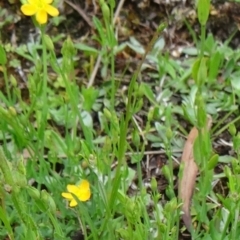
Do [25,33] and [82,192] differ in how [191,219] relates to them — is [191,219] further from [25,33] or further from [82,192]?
[25,33]

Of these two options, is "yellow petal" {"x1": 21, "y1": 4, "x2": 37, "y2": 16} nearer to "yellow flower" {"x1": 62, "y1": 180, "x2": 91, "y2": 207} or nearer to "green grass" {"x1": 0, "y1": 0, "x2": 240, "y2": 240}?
"green grass" {"x1": 0, "y1": 0, "x2": 240, "y2": 240}

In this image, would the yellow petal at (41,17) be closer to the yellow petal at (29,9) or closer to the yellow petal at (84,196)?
the yellow petal at (29,9)

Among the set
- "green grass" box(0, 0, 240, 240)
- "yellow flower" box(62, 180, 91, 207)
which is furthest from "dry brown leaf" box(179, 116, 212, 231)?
"yellow flower" box(62, 180, 91, 207)

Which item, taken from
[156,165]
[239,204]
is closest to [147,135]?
[156,165]

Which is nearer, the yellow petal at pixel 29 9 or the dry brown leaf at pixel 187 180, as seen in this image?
the yellow petal at pixel 29 9

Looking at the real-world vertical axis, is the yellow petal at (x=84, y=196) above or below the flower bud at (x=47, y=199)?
below

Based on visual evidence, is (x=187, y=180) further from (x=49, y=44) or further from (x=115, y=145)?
(x=49, y=44)

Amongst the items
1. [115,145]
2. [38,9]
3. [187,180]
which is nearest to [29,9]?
[38,9]

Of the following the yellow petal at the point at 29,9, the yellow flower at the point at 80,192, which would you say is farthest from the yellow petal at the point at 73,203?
the yellow petal at the point at 29,9
